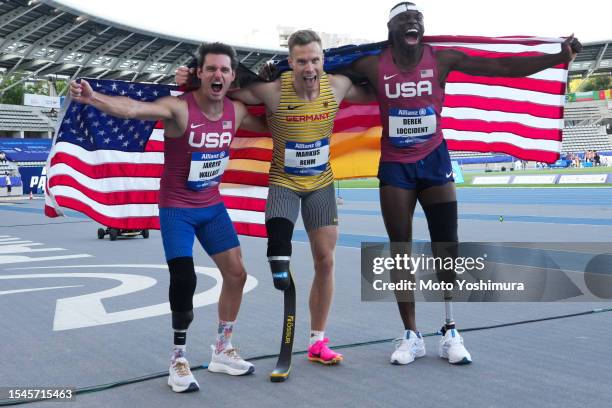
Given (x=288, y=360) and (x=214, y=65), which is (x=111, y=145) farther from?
(x=288, y=360)

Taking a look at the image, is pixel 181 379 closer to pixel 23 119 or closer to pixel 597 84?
Result: pixel 23 119

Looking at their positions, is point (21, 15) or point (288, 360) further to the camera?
point (21, 15)

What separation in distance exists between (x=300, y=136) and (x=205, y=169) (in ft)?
1.99

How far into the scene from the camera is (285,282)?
4102 mm

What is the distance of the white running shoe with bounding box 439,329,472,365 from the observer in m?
4.07

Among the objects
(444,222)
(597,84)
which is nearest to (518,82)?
(444,222)

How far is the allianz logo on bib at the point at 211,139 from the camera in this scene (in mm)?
4027

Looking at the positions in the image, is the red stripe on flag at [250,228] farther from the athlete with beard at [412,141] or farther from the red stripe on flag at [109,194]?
the athlete with beard at [412,141]

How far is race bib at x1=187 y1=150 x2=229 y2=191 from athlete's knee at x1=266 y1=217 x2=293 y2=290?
0.44 metres

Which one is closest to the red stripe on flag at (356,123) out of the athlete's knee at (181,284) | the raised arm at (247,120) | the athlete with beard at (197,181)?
the raised arm at (247,120)

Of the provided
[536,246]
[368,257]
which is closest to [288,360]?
[368,257]

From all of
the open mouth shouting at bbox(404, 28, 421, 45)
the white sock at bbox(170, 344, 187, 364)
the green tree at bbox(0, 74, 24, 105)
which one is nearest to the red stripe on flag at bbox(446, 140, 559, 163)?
the open mouth shouting at bbox(404, 28, 421, 45)

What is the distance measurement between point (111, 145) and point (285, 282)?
5.76 feet

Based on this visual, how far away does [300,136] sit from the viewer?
4.19 metres
